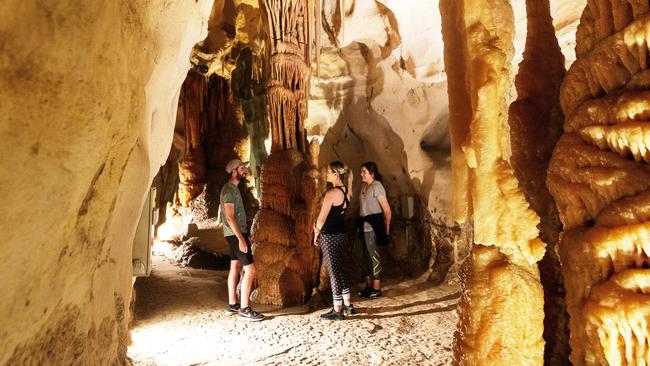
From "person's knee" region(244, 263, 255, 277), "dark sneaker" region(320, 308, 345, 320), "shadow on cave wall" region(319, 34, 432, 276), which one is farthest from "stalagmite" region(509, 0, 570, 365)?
"shadow on cave wall" region(319, 34, 432, 276)

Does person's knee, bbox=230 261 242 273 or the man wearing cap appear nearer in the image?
the man wearing cap

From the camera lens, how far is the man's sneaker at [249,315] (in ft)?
16.2

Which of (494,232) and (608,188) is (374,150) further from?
(608,188)

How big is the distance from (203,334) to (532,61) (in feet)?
13.2

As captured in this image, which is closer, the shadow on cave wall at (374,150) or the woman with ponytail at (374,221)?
the woman with ponytail at (374,221)

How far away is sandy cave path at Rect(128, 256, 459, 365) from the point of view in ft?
12.4

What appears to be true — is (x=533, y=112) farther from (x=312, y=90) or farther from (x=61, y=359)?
(x=312, y=90)

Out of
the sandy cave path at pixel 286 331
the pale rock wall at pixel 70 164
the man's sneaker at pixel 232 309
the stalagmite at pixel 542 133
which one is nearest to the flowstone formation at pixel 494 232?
the stalagmite at pixel 542 133

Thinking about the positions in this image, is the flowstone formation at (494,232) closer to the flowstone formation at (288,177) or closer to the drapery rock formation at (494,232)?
the drapery rock formation at (494,232)

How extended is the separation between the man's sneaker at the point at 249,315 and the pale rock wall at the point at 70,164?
2873mm

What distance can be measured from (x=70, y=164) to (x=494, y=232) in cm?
202

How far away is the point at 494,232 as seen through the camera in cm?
230

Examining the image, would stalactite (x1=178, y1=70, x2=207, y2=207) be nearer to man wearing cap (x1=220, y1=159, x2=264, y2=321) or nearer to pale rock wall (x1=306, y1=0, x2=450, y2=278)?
pale rock wall (x1=306, y1=0, x2=450, y2=278)

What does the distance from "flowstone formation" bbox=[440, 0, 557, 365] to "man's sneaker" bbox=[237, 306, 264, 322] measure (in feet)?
9.85
